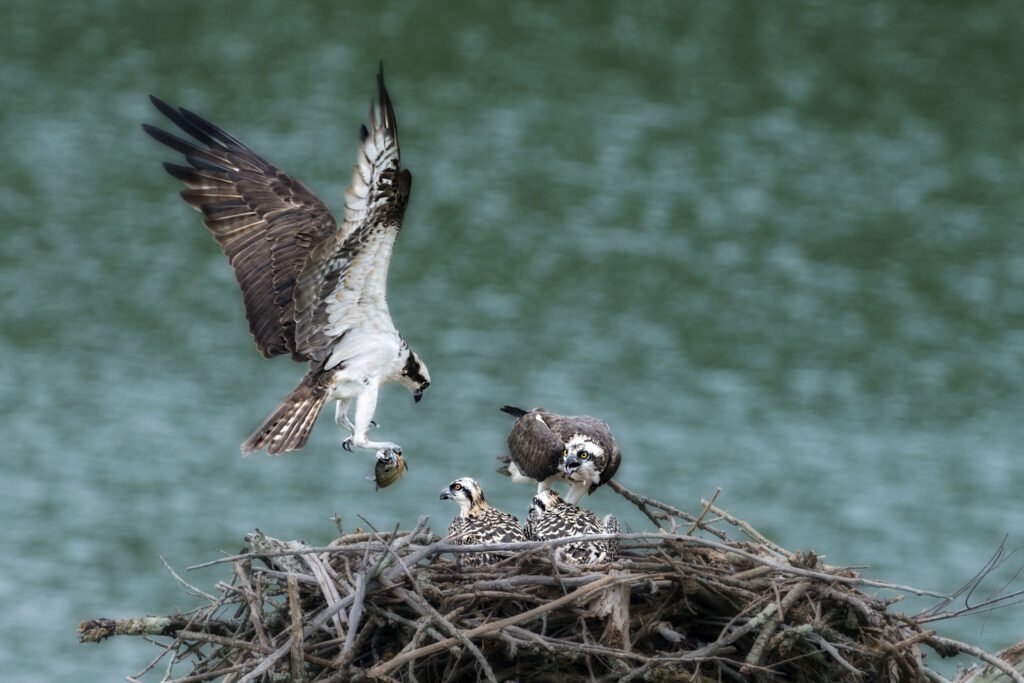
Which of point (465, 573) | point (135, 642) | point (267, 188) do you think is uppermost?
point (267, 188)

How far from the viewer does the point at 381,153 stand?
6387 millimetres

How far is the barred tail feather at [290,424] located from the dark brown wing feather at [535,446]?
0.85 m

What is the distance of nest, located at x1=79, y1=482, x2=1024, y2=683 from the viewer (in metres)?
5.37

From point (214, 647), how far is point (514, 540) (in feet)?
3.60

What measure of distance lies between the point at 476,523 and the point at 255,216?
2.35m

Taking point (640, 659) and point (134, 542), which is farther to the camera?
point (134, 542)

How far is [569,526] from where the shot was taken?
6027mm

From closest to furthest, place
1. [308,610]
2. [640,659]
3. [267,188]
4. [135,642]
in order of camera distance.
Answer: [640,659]
[308,610]
[267,188]
[135,642]

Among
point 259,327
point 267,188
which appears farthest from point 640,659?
point 267,188

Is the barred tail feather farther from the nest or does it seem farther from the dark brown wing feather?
the nest

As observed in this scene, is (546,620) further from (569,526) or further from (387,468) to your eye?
(387,468)

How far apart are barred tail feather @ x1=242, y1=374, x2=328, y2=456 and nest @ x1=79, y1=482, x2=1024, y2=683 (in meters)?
1.06

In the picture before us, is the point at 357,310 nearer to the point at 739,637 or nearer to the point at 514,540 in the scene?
the point at 514,540

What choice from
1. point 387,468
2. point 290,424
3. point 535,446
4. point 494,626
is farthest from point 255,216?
point 494,626
